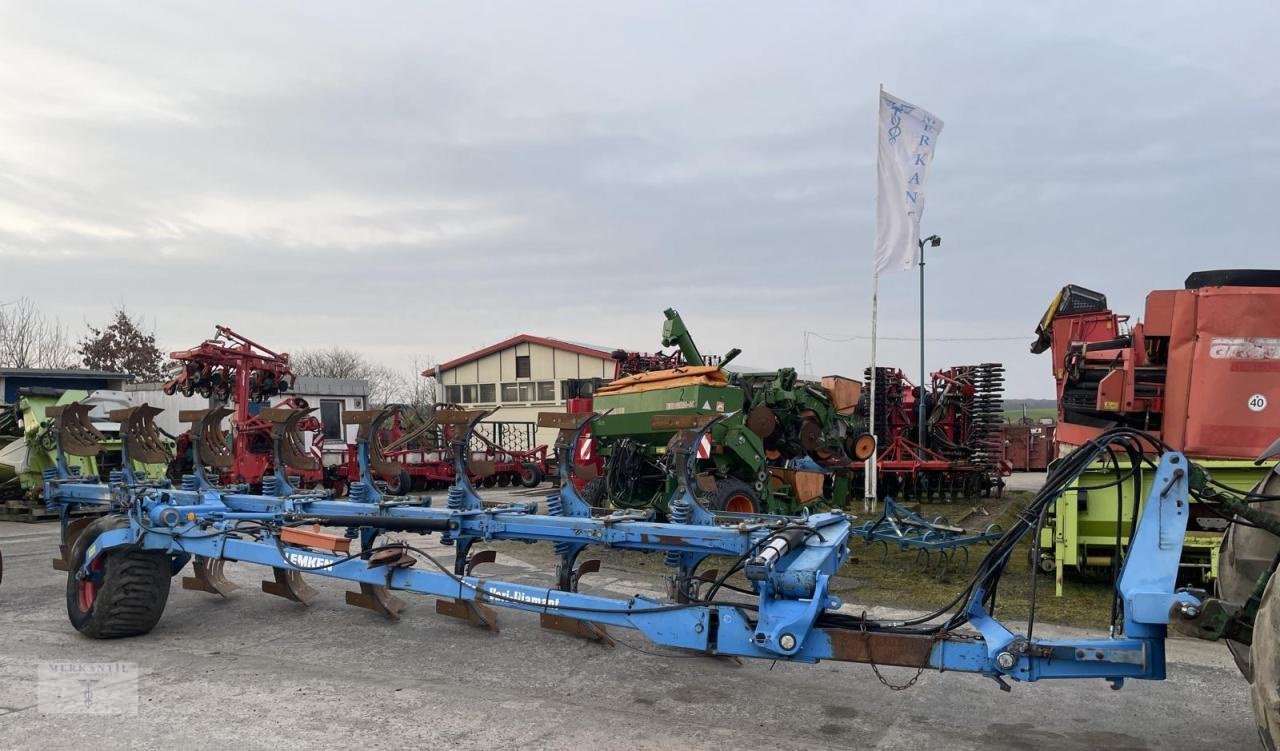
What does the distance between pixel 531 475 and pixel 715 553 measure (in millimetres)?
14999

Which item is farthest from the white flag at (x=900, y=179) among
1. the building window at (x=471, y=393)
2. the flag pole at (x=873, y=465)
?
the building window at (x=471, y=393)

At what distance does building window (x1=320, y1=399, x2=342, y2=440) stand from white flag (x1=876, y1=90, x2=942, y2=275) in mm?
13841

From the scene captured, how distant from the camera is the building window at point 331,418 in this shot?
72.3ft

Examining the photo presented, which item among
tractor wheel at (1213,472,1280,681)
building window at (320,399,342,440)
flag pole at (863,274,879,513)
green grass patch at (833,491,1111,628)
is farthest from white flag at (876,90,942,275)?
building window at (320,399,342,440)

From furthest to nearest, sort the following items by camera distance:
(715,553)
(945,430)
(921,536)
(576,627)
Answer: (945,430)
(921,536)
(576,627)
(715,553)

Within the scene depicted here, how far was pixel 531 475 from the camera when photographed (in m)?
19.7

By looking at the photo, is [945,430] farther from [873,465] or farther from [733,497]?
[733,497]

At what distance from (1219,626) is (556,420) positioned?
3.85m

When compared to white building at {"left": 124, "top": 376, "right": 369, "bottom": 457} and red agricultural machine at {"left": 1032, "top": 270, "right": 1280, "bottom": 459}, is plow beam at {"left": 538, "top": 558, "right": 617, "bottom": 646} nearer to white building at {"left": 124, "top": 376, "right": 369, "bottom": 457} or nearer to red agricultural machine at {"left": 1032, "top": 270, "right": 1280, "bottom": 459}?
red agricultural machine at {"left": 1032, "top": 270, "right": 1280, "bottom": 459}

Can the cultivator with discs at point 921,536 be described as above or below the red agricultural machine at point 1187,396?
below

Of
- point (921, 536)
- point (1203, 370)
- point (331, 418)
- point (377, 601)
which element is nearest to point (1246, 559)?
point (1203, 370)

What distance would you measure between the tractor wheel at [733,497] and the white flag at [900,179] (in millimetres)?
5934

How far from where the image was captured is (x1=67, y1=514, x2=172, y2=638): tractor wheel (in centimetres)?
598

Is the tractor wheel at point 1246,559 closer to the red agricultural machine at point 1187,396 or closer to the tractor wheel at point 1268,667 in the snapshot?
the tractor wheel at point 1268,667
